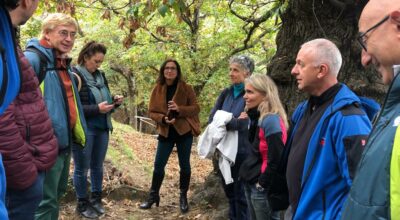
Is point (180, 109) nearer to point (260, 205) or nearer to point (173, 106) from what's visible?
point (173, 106)

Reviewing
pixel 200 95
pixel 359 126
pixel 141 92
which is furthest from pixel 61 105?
pixel 141 92

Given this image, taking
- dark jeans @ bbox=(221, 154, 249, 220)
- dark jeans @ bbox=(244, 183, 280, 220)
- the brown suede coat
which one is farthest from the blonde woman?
the brown suede coat

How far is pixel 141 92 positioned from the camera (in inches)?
792

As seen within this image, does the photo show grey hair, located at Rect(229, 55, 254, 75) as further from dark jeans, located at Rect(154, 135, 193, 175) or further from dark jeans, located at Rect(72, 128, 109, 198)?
dark jeans, located at Rect(72, 128, 109, 198)

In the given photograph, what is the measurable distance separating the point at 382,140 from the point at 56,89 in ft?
10.3

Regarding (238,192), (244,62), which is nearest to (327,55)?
(244,62)

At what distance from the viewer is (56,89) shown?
12.4 ft

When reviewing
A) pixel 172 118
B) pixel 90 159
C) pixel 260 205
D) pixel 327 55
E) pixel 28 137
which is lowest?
pixel 260 205

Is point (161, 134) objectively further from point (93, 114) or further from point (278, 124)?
point (278, 124)

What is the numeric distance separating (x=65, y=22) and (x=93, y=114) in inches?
51.7

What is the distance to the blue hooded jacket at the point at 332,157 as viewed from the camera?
230 cm

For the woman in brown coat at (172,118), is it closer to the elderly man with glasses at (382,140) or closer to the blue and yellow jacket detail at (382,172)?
the elderly man with glasses at (382,140)

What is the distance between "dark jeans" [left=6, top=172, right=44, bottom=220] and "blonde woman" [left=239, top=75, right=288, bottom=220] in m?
1.79

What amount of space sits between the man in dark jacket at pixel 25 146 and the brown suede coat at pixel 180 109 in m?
2.48
